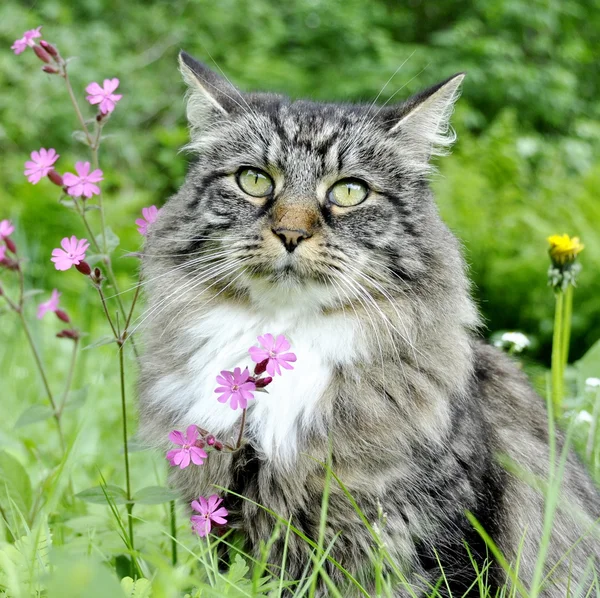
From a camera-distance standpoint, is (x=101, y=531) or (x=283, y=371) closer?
(x=283, y=371)

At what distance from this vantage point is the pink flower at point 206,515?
1780mm

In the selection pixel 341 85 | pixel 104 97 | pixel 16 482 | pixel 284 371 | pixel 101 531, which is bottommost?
pixel 101 531

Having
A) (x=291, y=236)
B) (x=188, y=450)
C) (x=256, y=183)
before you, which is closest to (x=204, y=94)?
(x=256, y=183)

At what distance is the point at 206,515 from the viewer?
1.79m

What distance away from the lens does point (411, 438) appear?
1938 millimetres

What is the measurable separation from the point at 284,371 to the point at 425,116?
2.67 feet

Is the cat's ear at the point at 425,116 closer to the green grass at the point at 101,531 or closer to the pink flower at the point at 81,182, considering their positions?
the pink flower at the point at 81,182

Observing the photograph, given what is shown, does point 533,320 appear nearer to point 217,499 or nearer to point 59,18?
point 217,499

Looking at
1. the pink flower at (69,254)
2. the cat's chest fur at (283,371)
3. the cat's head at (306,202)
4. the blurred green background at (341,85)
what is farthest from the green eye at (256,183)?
the blurred green background at (341,85)

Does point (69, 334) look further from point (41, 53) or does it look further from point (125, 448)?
point (41, 53)

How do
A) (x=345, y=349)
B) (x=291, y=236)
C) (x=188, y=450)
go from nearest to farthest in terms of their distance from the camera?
(x=188, y=450) → (x=291, y=236) → (x=345, y=349)

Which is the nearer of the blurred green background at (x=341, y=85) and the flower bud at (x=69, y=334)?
the flower bud at (x=69, y=334)

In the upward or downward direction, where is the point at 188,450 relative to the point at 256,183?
downward

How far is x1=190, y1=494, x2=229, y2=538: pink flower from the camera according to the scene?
5.84 ft
